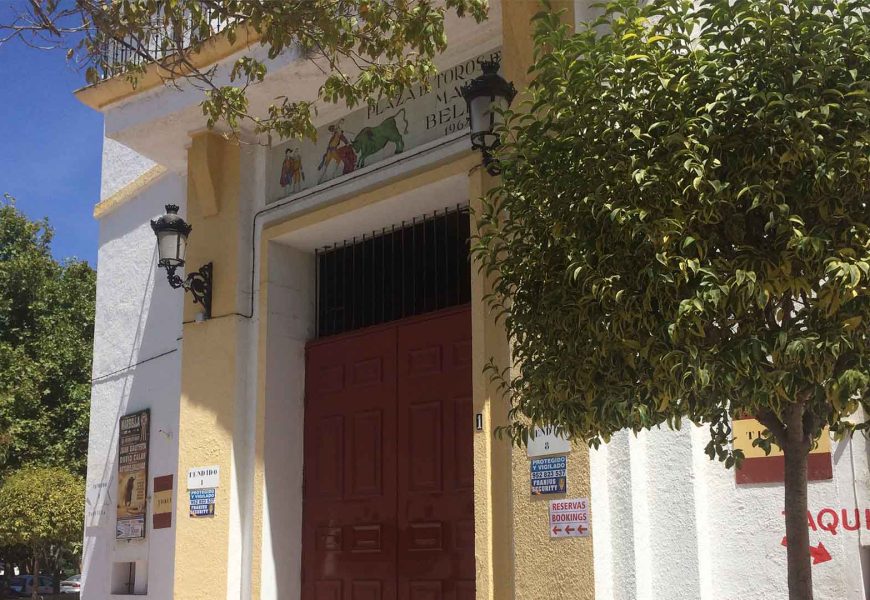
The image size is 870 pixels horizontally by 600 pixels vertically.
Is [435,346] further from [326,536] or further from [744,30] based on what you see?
[744,30]

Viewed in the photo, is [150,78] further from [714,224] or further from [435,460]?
[714,224]

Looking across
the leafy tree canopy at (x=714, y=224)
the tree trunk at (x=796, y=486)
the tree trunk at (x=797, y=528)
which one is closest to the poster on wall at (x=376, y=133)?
the leafy tree canopy at (x=714, y=224)

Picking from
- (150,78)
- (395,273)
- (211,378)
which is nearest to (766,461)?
(395,273)

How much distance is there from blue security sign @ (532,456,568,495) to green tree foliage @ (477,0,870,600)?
2280 millimetres

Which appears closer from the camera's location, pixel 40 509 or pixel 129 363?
pixel 129 363

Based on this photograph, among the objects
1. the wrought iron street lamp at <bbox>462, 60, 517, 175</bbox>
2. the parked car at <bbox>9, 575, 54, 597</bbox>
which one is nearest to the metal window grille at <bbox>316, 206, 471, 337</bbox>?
the wrought iron street lamp at <bbox>462, 60, 517, 175</bbox>

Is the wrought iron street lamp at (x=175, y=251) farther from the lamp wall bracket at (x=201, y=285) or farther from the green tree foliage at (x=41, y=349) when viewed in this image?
the green tree foliage at (x=41, y=349)

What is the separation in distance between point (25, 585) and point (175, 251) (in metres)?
25.2

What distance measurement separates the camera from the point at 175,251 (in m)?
9.20

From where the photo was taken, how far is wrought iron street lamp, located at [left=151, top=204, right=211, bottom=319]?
9156 millimetres

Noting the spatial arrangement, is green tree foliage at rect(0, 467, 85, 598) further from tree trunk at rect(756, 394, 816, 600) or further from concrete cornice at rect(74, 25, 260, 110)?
tree trunk at rect(756, 394, 816, 600)

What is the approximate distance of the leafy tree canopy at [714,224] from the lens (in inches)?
140

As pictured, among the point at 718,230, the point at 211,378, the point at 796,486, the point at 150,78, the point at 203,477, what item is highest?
the point at 150,78

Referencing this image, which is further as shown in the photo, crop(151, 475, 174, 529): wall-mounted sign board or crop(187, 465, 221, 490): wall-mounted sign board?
crop(151, 475, 174, 529): wall-mounted sign board
